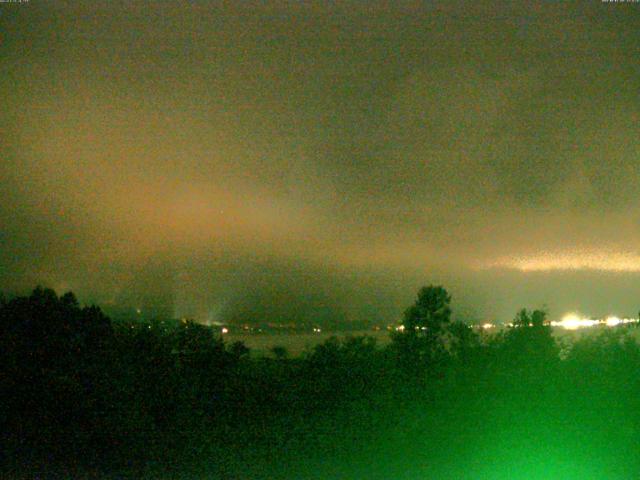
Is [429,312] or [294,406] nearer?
[294,406]

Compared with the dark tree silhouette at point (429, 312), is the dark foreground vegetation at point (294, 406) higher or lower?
lower

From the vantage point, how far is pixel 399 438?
1149 centimetres

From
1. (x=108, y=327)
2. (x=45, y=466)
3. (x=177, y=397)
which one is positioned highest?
(x=108, y=327)

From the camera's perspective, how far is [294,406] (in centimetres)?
1234

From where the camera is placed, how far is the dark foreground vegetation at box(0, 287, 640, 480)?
10.8 metres

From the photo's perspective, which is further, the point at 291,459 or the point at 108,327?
the point at 108,327

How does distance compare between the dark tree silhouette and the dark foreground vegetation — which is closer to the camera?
the dark foreground vegetation

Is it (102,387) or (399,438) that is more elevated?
(102,387)

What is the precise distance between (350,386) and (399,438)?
5.03 feet

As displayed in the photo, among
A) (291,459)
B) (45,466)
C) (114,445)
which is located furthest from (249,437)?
(45,466)

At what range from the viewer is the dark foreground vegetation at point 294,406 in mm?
10781

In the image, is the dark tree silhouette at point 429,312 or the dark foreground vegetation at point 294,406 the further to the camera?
the dark tree silhouette at point 429,312

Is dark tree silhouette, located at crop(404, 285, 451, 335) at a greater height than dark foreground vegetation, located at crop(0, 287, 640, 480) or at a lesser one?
greater

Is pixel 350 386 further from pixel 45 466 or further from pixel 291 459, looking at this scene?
pixel 45 466
